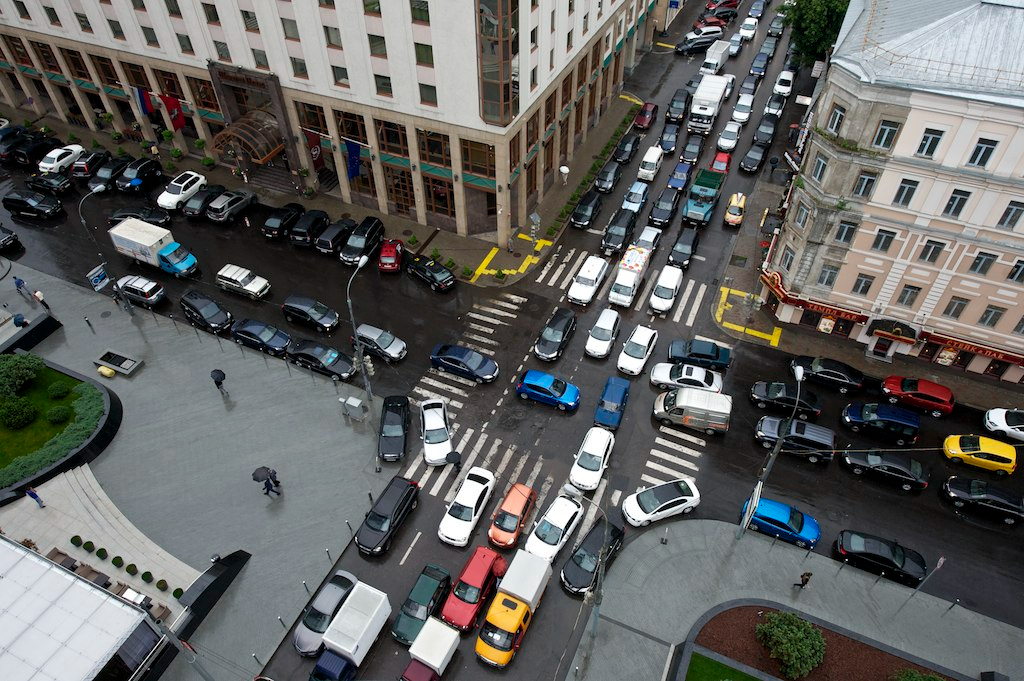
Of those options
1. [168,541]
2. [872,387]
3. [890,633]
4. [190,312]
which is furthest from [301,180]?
[890,633]

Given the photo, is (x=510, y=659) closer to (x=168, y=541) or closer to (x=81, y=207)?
(x=168, y=541)

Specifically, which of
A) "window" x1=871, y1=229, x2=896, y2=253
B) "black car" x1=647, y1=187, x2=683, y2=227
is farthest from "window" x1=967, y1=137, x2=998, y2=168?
"black car" x1=647, y1=187, x2=683, y2=227

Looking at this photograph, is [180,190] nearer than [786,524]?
No

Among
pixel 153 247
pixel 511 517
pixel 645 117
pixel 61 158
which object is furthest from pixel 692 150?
pixel 61 158

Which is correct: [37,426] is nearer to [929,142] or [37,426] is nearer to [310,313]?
[310,313]

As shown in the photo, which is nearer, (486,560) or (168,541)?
(486,560)

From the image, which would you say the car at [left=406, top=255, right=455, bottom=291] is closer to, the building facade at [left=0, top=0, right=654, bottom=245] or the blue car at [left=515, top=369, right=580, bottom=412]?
the building facade at [left=0, top=0, right=654, bottom=245]

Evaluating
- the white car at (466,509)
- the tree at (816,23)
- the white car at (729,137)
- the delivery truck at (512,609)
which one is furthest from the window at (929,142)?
the tree at (816,23)
